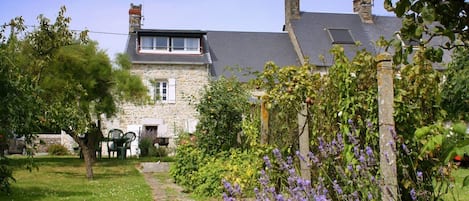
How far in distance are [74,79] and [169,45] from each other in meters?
10.0

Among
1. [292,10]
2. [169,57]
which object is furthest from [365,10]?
[169,57]

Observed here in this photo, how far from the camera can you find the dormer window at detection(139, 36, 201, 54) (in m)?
25.8

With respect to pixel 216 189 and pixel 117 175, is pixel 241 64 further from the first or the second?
pixel 216 189

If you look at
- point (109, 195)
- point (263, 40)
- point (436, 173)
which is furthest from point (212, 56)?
point (436, 173)

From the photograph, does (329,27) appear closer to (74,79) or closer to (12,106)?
(74,79)

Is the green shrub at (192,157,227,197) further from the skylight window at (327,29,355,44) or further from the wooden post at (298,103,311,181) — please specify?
the skylight window at (327,29,355,44)

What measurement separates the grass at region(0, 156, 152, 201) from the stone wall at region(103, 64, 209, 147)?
997 cm

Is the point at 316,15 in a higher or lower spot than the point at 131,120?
higher

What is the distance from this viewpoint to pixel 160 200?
7.97 meters

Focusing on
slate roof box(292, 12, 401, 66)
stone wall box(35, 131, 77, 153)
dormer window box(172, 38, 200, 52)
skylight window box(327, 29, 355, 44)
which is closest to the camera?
dormer window box(172, 38, 200, 52)

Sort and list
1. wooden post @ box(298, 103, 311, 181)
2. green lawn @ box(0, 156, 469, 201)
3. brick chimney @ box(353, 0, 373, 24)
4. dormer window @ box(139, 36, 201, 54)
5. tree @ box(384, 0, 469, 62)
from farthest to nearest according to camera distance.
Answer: brick chimney @ box(353, 0, 373, 24) < dormer window @ box(139, 36, 201, 54) < green lawn @ box(0, 156, 469, 201) < wooden post @ box(298, 103, 311, 181) < tree @ box(384, 0, 469, 62)

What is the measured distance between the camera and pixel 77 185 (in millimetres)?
10742

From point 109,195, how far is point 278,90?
4.24 metres

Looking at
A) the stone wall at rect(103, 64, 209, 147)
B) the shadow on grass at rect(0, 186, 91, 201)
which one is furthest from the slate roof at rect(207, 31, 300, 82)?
the shadow on grass at rect(0, 186, 91, 201)
